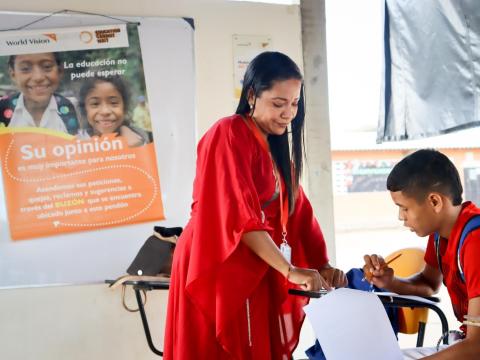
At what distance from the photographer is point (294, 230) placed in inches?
78.4

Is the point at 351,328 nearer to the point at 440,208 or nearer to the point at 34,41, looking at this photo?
the point at 440,208

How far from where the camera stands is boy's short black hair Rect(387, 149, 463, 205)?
1.55m

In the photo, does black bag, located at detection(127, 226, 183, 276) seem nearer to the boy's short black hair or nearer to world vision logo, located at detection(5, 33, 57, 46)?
world vision logo, located at detection(5, 33, 57, 46)

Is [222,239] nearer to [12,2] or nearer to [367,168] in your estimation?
[12,2]

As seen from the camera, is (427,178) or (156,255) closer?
(427,178)

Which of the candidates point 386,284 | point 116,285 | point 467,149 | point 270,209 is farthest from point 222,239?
point 467,149

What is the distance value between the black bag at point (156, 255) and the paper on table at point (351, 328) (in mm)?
1278

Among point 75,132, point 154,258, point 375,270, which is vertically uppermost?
point 75,132

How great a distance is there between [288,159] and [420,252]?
0.67m

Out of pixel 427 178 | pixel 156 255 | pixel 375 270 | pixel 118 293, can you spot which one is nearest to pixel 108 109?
pixel 156 255

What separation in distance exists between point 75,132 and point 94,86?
22 cm

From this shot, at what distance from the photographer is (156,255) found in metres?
2.61

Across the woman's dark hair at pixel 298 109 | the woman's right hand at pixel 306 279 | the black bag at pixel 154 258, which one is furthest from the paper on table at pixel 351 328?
the black bag at pixel 154 258

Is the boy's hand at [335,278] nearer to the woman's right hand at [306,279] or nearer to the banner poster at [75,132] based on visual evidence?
the woman's right hand at [306,279]
